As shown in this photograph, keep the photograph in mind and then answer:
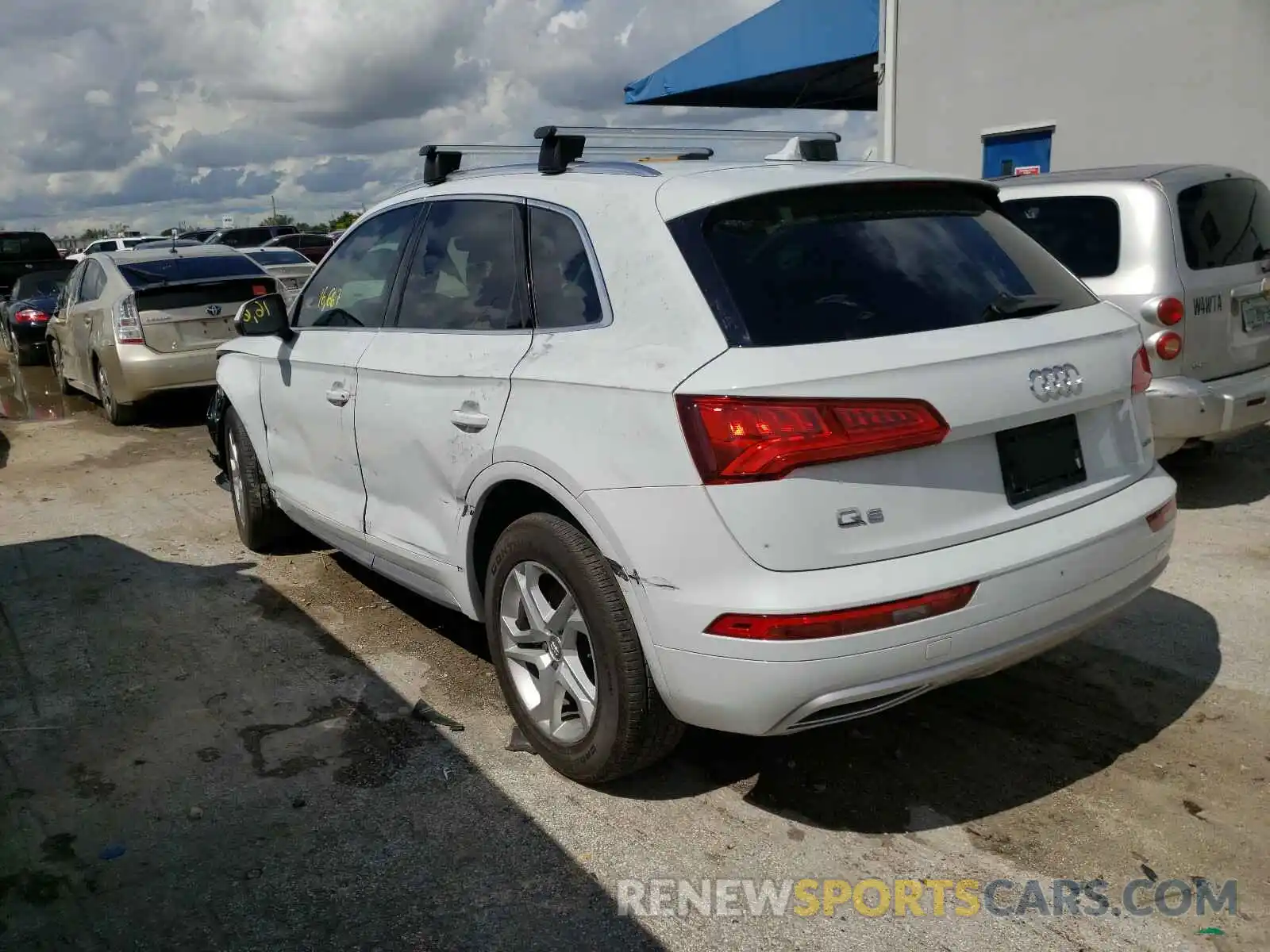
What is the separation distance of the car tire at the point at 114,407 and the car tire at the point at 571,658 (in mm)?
7968

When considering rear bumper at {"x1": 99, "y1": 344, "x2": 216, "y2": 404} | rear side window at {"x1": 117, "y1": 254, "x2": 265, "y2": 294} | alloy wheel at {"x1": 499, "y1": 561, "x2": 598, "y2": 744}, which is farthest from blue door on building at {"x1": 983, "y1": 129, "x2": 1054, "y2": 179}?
alloy wheel at {"x1": 499, "y1": 561, "x2": 598, "y2": 744}

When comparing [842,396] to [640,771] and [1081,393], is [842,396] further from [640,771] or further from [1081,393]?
[640,771]

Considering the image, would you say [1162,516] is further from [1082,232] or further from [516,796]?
[1082,232]

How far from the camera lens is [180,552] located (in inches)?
237

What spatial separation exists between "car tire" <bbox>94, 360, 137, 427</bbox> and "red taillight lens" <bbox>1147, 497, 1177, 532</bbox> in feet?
30.5

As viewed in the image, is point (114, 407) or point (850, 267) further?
point (114, 407)

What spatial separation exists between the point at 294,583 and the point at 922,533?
12.0 ft

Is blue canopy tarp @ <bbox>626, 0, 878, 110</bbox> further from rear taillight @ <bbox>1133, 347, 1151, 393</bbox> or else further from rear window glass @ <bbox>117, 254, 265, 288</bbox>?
rear taillight @ <bbox>1133, 347, 1151, 393</bbox>

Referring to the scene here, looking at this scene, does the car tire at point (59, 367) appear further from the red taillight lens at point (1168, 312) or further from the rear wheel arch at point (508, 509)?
the red taillight lens at point (1168, 312)

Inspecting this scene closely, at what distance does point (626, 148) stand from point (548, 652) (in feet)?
6.05

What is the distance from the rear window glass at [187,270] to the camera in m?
10.1

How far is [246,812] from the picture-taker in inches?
131

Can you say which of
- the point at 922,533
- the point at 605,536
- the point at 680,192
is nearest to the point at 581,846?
the point at 605,536

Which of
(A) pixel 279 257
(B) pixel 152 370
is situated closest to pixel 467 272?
(B) pixel 152 370
